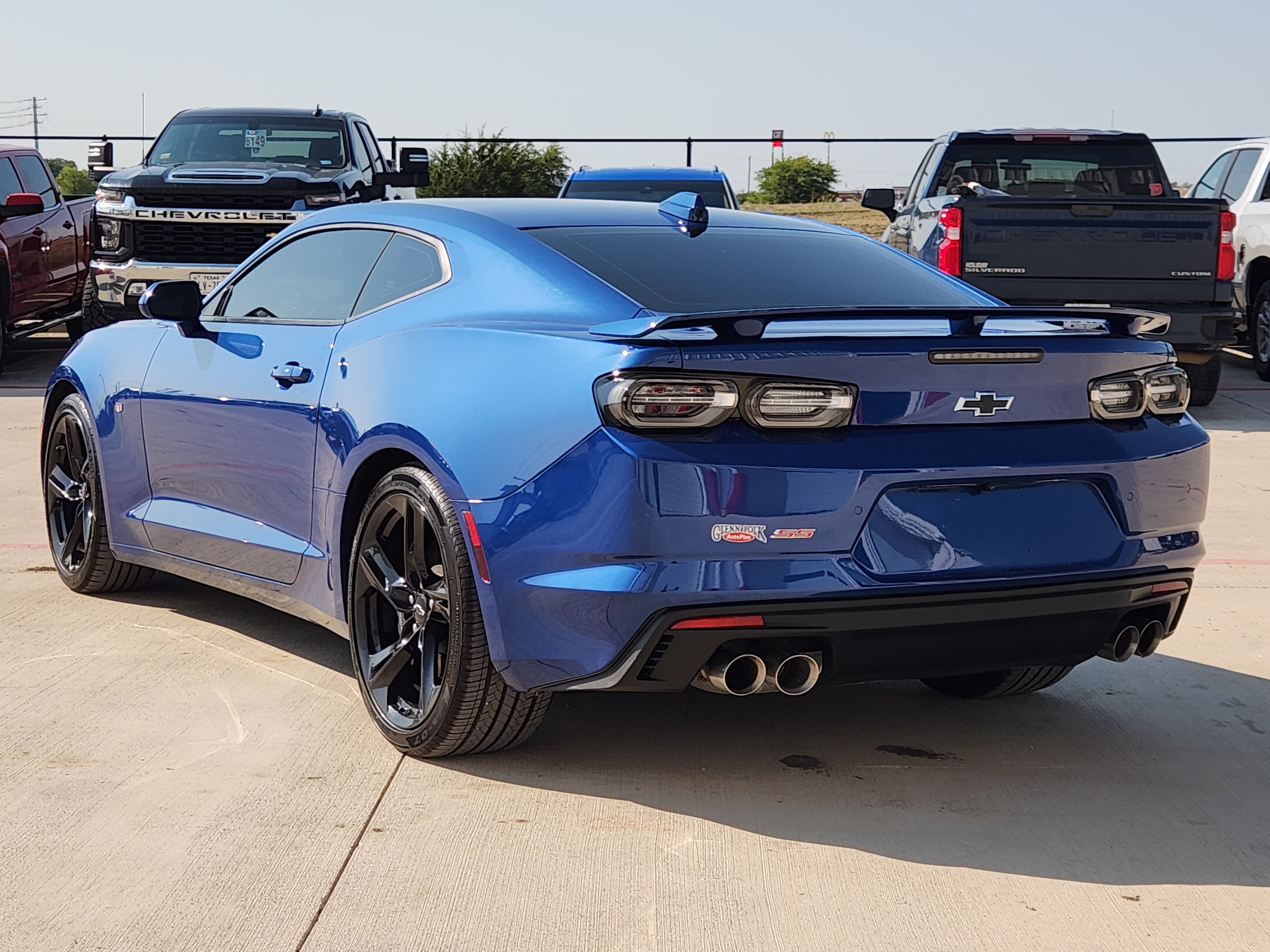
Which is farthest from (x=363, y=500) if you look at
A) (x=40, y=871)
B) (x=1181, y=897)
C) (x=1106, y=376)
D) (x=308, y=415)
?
(x=1181, y=897)

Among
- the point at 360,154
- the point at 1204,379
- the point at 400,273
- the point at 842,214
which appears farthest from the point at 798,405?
the point at 842,214

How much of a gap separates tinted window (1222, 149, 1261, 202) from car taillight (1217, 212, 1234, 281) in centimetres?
375

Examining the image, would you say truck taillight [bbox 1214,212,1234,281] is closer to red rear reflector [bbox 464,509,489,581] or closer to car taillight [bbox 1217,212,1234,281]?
car taillight [bbox 1217,212,1234,281]

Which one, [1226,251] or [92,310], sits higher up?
[1226,251]

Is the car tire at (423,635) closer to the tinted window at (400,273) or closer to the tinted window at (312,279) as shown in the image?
the tinted window at (400,273)

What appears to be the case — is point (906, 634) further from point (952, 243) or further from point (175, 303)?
point (952, 243)

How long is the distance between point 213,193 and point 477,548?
30.4 feet

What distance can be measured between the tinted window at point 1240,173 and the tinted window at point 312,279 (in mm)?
10628

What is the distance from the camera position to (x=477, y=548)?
12.4 ft

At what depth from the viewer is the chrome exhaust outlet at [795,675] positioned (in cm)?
363

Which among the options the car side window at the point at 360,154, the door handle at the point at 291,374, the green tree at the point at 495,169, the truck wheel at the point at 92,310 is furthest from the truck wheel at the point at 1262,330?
the green tree at the point at 495,169

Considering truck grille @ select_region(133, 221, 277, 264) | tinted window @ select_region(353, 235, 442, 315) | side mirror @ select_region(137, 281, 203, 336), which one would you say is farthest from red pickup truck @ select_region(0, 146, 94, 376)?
tinted window @ select_region(353, 235, 442, 315)

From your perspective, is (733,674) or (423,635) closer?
(733,674)

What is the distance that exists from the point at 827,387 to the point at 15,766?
2.20 metres
